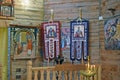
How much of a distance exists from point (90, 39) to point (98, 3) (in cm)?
96

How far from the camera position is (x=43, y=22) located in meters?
6.91

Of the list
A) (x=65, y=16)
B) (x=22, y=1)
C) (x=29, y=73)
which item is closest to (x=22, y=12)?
(x=22, y=1)

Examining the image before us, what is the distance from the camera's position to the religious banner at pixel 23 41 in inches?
249

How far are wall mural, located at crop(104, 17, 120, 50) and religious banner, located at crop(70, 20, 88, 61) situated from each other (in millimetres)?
711

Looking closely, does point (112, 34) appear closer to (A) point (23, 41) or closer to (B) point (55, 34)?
(B) point (55, 34)

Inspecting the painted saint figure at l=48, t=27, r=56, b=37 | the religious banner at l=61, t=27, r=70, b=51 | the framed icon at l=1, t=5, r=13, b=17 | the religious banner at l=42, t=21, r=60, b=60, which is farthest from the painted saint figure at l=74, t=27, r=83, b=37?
the framed icon at l=1, t=5, r=13, b=17

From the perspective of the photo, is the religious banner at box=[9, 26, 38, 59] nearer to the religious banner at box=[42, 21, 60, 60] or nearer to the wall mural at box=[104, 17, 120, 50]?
the religious banner at box=[42, 21, 60, 60]

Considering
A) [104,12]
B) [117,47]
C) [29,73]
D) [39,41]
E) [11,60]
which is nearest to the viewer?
[29,73]

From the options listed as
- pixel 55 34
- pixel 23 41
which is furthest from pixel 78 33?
pixel 23 41

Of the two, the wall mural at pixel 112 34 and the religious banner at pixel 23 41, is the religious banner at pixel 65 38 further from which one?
the wall mural at pixel 112 34

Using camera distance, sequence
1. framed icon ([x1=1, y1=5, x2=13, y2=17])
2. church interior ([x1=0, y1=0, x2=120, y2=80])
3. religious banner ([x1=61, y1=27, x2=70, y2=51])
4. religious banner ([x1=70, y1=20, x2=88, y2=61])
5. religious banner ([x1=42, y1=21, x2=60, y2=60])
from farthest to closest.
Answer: religious banner ([x1=42, y1=21, x2=60, y2=60]) → religious banner ([x1=61, y1=27, x2=70, y2=51]) → religious banner ([x1=70, y1=20, x2=88, y2=61]) → framed icon ([x1=1, y1=5, x2=13, y2=17]) → church interior ([x1=0, y1=0, x2=120, y2=80])

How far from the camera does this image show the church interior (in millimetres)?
5832

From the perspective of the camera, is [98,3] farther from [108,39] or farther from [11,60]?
[11,60]

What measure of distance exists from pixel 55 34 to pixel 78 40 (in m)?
0.72
